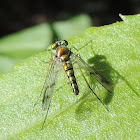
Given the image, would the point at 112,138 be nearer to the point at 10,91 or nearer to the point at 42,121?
the point at 42,121

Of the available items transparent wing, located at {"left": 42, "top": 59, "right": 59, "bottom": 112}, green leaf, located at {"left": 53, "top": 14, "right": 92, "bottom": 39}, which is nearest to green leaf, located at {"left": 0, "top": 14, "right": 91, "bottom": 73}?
green leaf, located at {"left": 53, "top": 14, "right": 92, "bottom": 39}

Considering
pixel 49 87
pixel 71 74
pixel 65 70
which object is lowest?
pixel 49 87

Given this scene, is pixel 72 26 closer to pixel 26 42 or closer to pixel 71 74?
pixel 26 42

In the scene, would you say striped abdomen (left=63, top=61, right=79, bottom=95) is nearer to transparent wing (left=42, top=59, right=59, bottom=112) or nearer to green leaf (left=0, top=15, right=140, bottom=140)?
green leaf (left=0, top=15, right=140, bottom=140)

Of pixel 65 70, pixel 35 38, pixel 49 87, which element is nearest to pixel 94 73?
pixel 65 70

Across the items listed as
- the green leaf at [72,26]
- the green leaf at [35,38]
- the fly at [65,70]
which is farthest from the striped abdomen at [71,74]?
the green leaf at [72,26]

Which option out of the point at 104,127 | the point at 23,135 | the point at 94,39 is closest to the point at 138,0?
the point at 94,39
